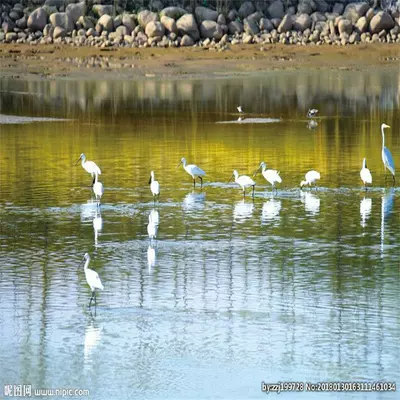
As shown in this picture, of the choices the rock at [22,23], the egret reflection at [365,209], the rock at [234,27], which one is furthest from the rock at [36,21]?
the egret reflection at [365,209]

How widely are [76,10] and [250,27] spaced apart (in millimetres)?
8544

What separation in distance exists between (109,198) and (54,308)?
7706 mm

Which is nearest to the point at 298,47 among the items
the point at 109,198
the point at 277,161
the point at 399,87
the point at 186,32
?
the point at 186,32

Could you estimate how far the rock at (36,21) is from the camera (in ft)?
209

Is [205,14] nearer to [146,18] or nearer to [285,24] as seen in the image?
[146,18]

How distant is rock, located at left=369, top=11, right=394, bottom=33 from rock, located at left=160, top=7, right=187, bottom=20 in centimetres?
916

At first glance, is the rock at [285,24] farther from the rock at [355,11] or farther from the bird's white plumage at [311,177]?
the bird's white plumage at [311,177]

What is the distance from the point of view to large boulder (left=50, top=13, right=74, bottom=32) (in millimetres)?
63281

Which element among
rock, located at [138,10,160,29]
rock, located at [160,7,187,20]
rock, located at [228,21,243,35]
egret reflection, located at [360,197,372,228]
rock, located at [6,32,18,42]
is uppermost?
rock, located at [160,7,187,20]

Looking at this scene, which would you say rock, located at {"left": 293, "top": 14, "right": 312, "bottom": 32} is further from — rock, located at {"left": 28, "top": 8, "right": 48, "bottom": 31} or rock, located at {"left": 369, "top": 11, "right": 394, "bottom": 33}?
rock, located at {"left": 28, "top": 8, "right": 48, "bottom": 31}

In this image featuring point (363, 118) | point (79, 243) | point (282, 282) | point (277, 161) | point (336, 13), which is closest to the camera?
point (282, 282)

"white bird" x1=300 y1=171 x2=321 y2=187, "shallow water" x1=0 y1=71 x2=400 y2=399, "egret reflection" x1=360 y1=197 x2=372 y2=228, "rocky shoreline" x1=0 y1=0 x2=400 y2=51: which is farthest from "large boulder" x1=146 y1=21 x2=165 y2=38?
"egret reflection" x1=360 y1=197 x2=372 y2=228

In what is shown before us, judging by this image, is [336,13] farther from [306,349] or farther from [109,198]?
[306,349]

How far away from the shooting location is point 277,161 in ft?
90.2
